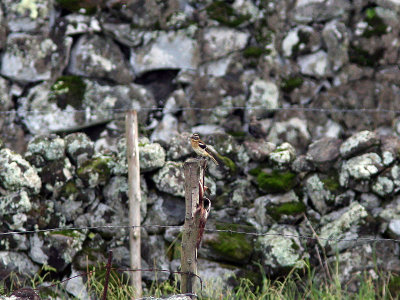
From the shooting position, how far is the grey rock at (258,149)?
16.1 ft

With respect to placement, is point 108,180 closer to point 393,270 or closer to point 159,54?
point 159,54

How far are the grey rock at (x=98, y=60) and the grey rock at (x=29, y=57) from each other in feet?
0.49

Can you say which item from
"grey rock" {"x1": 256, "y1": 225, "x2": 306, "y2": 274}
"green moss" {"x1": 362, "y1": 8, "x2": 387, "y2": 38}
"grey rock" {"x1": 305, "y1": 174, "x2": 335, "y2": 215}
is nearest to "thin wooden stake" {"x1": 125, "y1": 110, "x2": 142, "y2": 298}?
Answer: "grey rock" {"x1": 256, "y1": 225, "x2": 306, "y2": 274}

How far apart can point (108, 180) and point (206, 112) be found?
135cm

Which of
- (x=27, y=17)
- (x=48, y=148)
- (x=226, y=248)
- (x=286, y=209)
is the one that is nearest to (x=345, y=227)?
(x=286, y=209)

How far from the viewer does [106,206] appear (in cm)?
467

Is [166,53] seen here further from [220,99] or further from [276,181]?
[276,181]

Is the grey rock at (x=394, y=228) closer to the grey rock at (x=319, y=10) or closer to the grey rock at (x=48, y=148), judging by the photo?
the grey rock at (x=319, y=10)

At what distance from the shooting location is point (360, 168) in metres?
4.61

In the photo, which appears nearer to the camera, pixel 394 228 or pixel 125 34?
pixel 394 228

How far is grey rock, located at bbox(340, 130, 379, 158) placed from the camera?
4699 mm

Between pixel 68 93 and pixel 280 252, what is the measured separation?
2.66 metres

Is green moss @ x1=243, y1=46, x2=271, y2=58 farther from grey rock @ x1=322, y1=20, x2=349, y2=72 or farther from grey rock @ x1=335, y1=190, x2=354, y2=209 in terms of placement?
grey rock @ x1=335, y1=190, x2=354, y2=209

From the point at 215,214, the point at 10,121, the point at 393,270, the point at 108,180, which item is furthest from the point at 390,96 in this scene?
the point at 10,121
